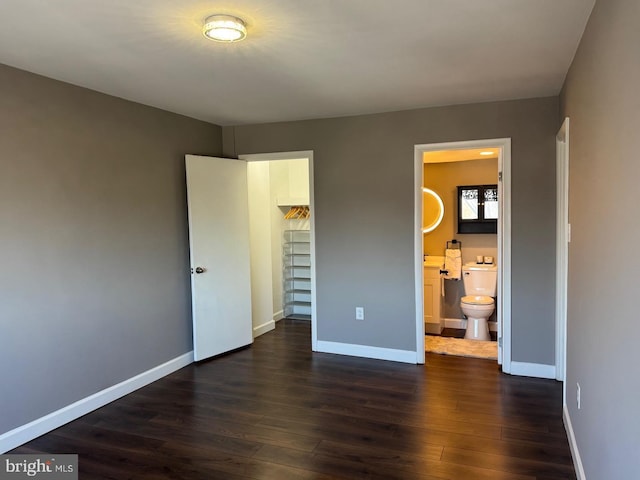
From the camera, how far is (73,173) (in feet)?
10.1

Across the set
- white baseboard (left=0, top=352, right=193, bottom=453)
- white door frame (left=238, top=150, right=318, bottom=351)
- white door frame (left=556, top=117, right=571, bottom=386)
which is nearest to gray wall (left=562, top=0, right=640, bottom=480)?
white door frame (left=556, top=117, right=571, bottom=386)

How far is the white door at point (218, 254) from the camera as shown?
4125mm

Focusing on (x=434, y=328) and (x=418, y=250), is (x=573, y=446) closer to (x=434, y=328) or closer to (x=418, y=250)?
(x=418, y=250)

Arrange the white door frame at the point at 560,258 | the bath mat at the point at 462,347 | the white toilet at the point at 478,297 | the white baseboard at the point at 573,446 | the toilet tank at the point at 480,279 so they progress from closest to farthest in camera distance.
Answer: the white baseboard at the point at 573,446, the white door frame at the point at 560,258, the bath mat at the point at 462,347, the white toilet at the point at 478,297, the toilet tank at the point at 480,279

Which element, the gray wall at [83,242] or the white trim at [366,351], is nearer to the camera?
the gray wall at [83,242]

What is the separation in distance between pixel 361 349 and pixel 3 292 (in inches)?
116

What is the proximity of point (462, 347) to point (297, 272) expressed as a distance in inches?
92.9

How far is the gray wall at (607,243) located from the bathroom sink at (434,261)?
2729 mm

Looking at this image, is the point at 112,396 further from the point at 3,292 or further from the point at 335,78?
the point at 335,78

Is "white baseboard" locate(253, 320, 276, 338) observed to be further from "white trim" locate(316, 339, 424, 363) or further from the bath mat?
the bath mat

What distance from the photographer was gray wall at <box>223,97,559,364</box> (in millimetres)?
3635

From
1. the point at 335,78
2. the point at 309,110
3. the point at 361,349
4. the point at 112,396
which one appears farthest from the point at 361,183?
the point at 112,396

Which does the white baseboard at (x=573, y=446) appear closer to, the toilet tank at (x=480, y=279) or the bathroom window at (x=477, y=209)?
the toilet tank at (x=480, y=279)

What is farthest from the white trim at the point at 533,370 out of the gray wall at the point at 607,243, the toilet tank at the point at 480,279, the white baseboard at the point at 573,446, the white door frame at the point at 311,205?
the white door frame at the point at 311,205
